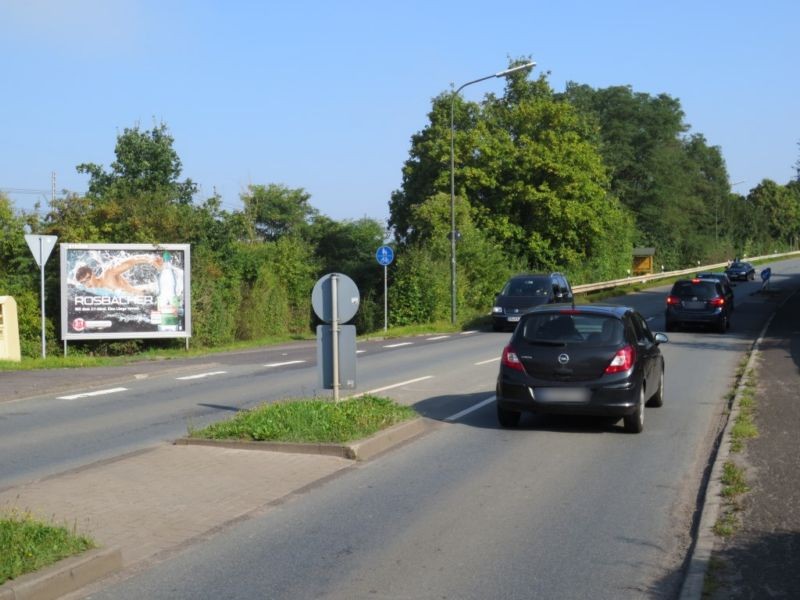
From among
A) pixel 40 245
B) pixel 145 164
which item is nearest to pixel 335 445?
pixel 40 245

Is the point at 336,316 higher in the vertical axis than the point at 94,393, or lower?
higher

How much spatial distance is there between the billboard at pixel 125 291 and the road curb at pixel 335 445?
55.1 ft

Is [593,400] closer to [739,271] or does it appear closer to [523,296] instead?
[523,296]

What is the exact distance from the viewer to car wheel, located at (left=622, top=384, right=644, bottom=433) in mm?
11359

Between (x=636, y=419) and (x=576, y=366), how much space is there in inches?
40.7

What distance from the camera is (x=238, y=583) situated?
231 inches

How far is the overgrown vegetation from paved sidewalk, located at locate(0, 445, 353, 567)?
18963 mm

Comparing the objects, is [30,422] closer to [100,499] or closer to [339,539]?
[100,499]

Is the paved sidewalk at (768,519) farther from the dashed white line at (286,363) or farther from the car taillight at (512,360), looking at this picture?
the dashed white line at (286,363)

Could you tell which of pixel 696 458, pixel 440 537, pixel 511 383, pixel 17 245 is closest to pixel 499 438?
pixel 511 383

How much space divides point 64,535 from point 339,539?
1.93 metres

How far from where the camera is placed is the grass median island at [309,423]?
34.0 feet

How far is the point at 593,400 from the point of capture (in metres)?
11.2

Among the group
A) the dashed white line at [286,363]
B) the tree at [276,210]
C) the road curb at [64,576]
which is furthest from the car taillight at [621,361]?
the tree at [276,210]
